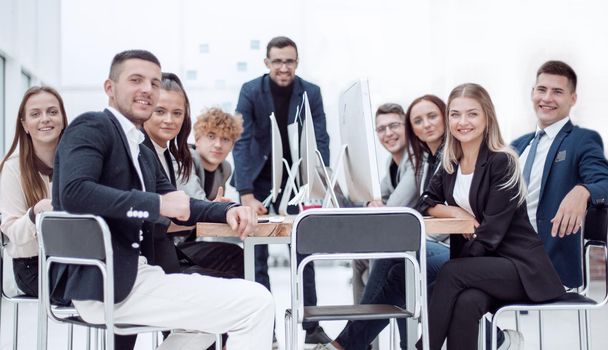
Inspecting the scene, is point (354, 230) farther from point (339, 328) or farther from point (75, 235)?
point (339, 328)

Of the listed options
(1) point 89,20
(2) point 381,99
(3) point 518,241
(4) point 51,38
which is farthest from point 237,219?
(4) point 51,38

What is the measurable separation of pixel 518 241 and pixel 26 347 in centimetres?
266

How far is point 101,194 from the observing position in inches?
62.2

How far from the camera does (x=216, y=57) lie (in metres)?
6.65

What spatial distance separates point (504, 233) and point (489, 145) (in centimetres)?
32

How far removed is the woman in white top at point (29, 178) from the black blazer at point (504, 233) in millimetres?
1446

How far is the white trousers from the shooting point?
1.67 metres

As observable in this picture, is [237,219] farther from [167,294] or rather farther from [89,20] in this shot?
[89,20]

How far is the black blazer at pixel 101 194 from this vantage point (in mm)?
1591

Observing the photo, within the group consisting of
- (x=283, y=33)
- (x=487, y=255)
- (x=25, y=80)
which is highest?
(x=283, y=33)

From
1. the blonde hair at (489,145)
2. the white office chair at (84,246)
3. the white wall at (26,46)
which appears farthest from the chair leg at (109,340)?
the white wall at (26,46)

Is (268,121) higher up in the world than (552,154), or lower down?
higher up

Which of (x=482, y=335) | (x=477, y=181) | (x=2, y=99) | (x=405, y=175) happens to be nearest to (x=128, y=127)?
(x=477, y=181)

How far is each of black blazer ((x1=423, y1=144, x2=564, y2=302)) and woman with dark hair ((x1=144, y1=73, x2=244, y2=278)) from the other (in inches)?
39.0
